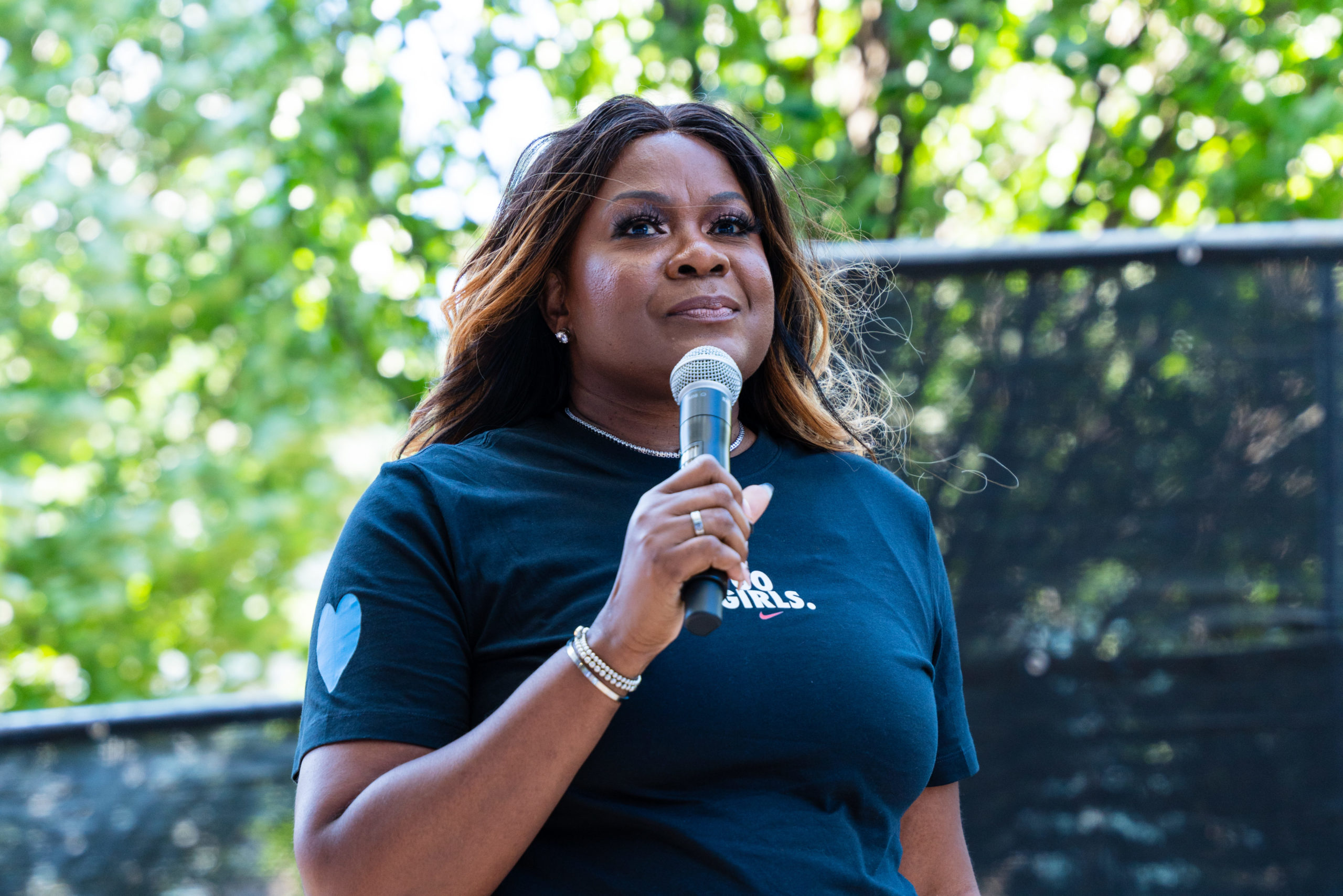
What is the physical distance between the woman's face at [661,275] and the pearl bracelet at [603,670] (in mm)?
507

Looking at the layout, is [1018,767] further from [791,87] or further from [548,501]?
Result: [791,87]

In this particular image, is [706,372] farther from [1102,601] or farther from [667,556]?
[1102,601]

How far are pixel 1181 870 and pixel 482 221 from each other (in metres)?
3.13

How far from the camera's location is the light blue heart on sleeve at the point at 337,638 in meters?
1.38

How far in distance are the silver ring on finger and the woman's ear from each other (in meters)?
0.74

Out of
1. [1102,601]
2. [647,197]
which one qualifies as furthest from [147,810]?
[1102,601]

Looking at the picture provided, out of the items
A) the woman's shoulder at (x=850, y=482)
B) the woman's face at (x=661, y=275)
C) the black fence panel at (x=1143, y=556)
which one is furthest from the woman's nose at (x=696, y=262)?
the black fence panel at (x=1143, y=556)

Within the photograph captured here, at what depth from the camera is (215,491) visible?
633 cm

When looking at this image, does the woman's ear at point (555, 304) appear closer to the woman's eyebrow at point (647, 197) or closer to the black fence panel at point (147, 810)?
the woman's eyebrow at point (647, 197)

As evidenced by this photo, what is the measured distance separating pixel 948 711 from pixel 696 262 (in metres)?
0.78

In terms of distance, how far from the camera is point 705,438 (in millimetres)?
1345

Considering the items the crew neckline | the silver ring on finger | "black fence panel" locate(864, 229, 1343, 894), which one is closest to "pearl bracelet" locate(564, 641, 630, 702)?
the silver ring on finger

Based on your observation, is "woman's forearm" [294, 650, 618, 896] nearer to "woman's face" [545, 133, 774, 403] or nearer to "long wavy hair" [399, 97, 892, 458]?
"woman's face" [545, 133, 774, 403]

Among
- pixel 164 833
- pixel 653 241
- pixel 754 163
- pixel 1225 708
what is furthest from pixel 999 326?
pixel 164 833
